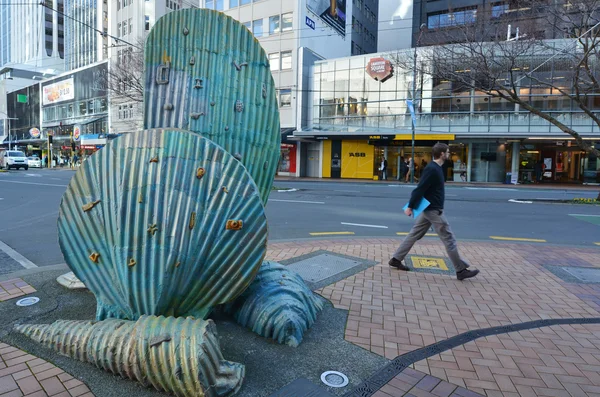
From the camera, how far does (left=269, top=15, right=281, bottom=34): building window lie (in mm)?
33134

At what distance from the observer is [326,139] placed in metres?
32.3

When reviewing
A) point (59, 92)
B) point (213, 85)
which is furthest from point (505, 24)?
point (59, 92)

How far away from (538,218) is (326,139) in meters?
21.8

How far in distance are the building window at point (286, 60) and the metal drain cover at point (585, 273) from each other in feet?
95.7

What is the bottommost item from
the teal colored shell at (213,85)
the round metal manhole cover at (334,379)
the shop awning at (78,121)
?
the round metal manhole cover at (334,379)

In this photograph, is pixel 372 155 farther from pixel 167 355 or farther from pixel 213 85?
pixel 167 355

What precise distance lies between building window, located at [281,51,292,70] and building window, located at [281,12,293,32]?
1.71 m

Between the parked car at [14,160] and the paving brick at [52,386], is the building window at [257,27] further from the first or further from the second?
the paving brick at [52,386]

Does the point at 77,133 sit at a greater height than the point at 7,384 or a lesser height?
greater

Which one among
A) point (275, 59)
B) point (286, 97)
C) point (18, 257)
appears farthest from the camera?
point (275, 59)

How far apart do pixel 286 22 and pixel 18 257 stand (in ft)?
99.2

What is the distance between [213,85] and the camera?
3.74m

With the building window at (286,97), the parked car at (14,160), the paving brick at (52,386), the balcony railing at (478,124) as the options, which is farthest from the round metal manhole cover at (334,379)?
the parked car at (14,160)

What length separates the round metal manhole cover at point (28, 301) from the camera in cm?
408
